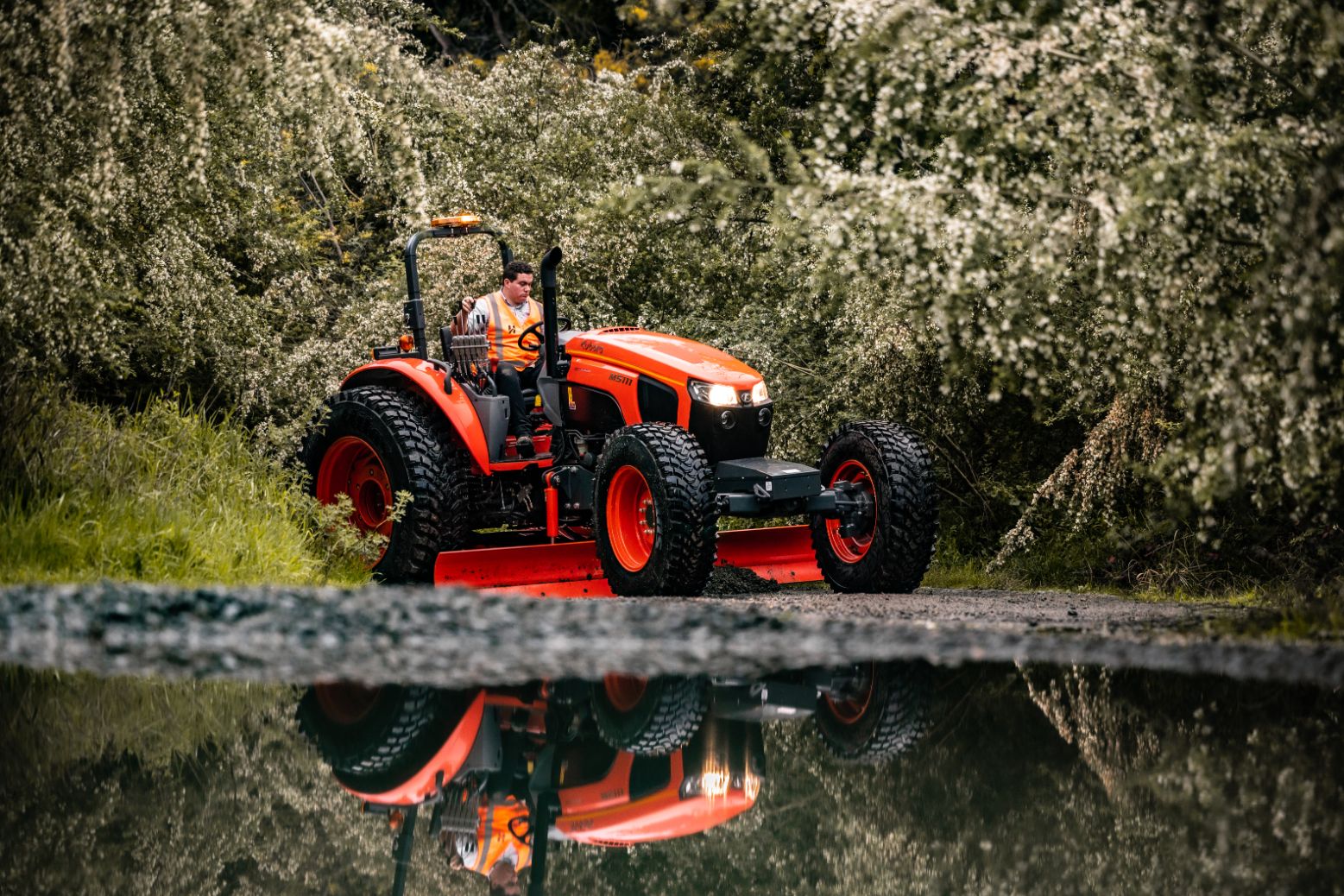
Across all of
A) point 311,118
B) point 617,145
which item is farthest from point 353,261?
point 311,118

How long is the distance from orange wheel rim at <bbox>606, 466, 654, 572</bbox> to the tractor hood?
2.87 ft

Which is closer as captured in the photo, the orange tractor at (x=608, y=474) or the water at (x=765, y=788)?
the water at (x=765, y=788)

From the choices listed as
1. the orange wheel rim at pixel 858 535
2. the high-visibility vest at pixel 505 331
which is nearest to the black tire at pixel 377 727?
the orange wheel rim at pixel 858 535

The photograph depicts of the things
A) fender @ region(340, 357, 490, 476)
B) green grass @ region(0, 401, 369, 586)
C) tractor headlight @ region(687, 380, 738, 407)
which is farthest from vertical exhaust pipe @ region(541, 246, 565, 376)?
green grass @ region(0, 401, 369, 586)

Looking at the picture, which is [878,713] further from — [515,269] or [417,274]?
[417,274]

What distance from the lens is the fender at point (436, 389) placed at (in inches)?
451

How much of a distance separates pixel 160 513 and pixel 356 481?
7.40ft

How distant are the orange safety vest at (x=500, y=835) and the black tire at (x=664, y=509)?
16.0ft

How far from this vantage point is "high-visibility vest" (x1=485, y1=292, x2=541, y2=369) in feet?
38.8

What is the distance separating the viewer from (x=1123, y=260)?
27.0 ft

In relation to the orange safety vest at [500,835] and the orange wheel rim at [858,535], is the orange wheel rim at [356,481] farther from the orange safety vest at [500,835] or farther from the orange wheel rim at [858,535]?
the orange safety vest at [500,835]

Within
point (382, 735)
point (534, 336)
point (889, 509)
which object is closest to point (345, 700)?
point (382, 735)

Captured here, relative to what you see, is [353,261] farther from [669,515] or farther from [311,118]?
[669,515]

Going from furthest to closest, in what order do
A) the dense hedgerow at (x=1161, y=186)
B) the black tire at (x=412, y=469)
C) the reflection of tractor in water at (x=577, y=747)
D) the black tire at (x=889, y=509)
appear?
1. the black tire at (x=412, y=469)
2. the black tire at (x=889, y=509)
3. the dense hedgerow at (x=1161, y=186)
4. the reflection of tractor in water at (x=577, y=747)
